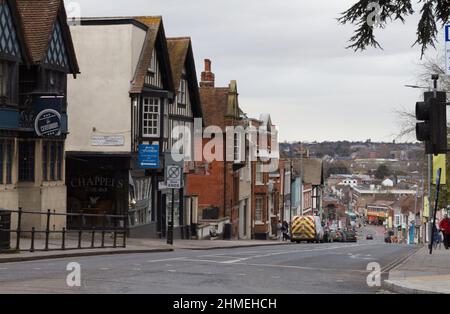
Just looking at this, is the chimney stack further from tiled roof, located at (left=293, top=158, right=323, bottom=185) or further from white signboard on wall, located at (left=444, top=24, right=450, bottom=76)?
tiled roof, located at (left=293, top=158, right=323, bottom=185)

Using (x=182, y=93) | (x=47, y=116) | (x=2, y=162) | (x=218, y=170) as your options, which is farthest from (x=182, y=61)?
(x=2, y=162)

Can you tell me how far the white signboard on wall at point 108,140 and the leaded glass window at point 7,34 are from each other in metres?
8.73

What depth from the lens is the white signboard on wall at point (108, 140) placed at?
37.5m

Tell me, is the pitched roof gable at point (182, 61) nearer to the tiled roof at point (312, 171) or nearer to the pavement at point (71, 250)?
the pavement at point (71, 250)

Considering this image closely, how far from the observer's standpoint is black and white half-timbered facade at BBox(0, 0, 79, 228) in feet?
94.7

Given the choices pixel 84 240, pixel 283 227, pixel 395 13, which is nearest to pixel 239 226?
pixel 283 227

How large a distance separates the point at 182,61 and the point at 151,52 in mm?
6241

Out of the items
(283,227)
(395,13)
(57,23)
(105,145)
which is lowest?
(283,227)

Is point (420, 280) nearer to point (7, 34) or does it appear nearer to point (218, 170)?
point (7, 34)

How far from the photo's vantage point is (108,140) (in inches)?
1480

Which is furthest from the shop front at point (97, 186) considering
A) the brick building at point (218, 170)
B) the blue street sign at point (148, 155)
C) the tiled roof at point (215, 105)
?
the tiled roof at point (215, 105)
